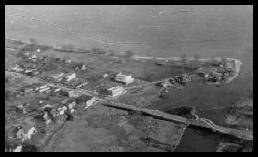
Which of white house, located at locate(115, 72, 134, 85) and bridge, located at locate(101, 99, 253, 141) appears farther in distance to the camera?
white house, located at locate(115, 72, 134, 85)

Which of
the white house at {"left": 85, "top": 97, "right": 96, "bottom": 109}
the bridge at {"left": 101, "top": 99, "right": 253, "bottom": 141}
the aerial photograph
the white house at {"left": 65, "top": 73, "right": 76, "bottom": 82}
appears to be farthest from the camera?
the white house at {"left": 65, "top": 73, "right": 76, "bottom": 82}

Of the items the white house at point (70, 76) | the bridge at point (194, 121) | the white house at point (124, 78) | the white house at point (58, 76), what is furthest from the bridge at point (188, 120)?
the white house at point (58, 76)

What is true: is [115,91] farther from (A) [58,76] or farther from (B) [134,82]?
(A) [58,76]

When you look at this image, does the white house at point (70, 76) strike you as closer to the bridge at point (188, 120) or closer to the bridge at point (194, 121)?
the bridge at point (188, 120)

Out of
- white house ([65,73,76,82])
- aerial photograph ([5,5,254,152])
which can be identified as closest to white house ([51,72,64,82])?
aerial photograph ([5,5,254,152])

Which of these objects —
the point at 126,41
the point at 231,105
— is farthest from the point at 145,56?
the point at 231,105

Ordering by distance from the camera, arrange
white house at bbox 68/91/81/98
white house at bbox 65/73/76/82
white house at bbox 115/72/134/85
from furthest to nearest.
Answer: white house at bbox 65/73/76/82 → white house at bbox 115/72/134/85 → white house at bbox 68/91/81/98

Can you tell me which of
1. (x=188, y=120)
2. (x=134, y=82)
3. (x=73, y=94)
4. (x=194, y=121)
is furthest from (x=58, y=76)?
(x=194, y=121)

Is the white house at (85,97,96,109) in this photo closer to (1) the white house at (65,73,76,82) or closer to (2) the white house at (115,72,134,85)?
(2) the white house at (115,72,134,85)
